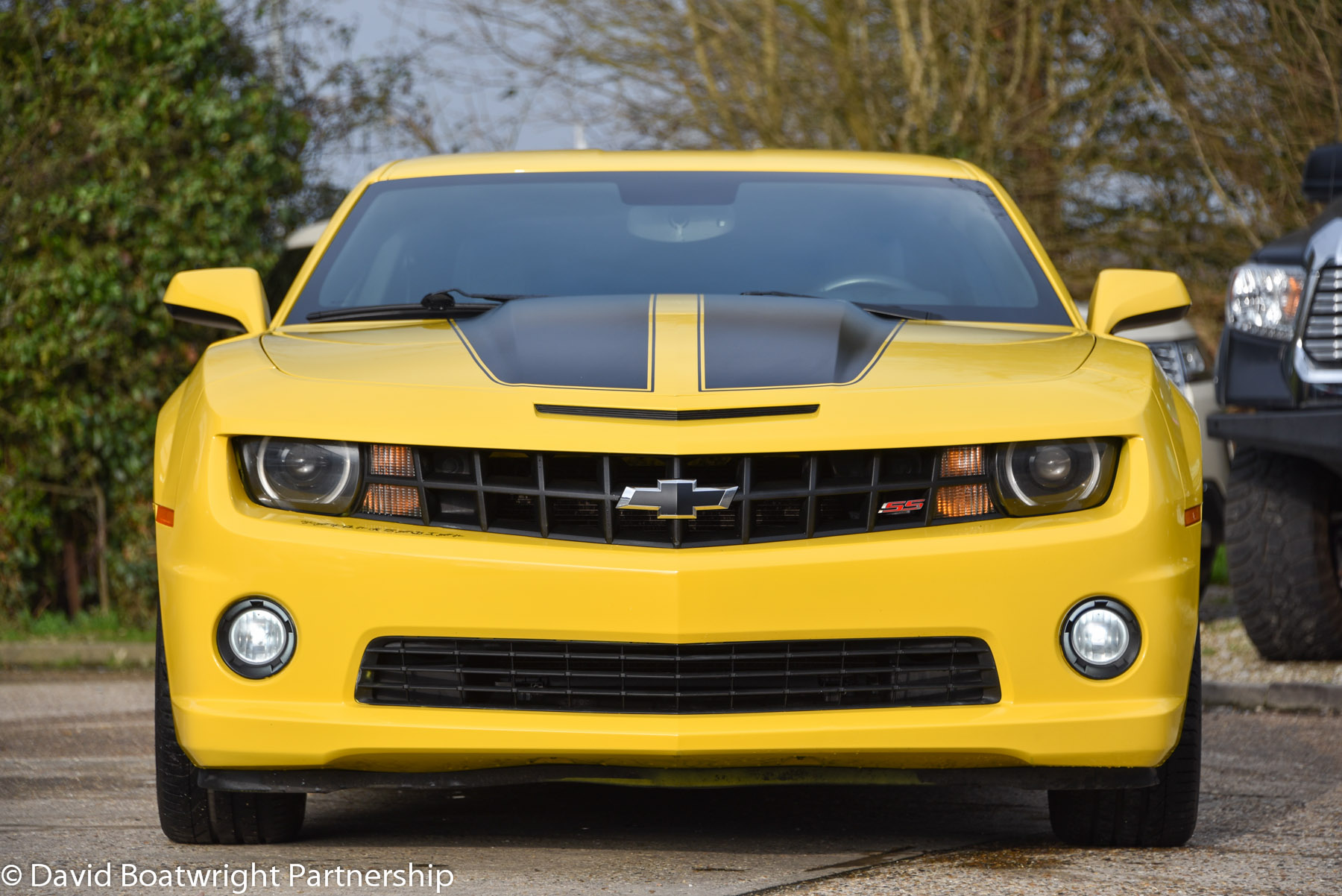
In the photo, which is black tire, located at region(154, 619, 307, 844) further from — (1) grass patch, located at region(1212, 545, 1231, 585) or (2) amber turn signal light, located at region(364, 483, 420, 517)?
(1) grass patch, located at region(1212, 545, 1231, 585)

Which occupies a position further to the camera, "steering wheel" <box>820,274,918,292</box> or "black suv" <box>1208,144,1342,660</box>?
"black suv" <box>1208,144,1342,660</box>

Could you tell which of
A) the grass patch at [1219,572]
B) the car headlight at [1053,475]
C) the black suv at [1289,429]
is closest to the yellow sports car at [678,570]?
the car headlight at [1053,475]

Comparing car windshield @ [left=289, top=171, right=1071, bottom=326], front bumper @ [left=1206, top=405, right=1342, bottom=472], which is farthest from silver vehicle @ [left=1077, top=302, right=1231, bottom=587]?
car windshield @ [left=289, top=171, right=1071, bottom=326]

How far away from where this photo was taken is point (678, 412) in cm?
309

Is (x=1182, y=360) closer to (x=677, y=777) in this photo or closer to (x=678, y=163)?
(x=678, y=163)

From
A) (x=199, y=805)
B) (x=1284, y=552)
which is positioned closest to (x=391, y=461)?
(x=199, y=805)

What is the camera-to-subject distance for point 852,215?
14.3ft

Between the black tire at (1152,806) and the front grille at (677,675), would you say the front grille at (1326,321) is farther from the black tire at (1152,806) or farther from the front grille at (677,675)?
the front grille at (677,675)

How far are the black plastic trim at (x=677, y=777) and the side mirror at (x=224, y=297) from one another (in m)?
1.20

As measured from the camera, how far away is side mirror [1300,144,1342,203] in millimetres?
6434

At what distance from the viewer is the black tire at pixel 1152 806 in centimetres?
Result: 340

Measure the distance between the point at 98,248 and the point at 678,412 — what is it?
700 cm

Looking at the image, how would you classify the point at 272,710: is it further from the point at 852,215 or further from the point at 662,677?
the point at 852,215

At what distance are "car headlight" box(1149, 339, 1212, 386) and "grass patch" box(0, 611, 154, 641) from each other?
16.3ft
